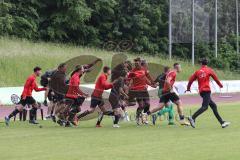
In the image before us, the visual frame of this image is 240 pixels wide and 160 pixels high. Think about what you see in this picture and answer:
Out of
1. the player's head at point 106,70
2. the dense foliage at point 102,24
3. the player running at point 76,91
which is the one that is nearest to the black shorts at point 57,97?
the player running at point 76,91

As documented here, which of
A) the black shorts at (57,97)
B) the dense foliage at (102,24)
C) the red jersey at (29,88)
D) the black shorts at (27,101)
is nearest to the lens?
the red jersey at (29,88)

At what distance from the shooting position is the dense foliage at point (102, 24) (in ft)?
186

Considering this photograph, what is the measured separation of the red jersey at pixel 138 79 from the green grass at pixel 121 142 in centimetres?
128

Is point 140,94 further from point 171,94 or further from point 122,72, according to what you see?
point 171,94

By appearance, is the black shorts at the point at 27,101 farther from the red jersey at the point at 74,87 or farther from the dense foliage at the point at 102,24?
the dense foliage at the point at 102,24

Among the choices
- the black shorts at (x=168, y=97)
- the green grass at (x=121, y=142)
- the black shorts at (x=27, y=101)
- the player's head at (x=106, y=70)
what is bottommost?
the green grass at (x=121, y=142)

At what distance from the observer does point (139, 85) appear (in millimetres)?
21891

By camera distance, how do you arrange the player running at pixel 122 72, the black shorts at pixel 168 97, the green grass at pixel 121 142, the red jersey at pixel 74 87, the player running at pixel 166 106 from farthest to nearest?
the player running at pixel 166 106
the player running at pixel 122 72
the black shorts at pixel 168 97
the red jersey at pixel 74 87
the green grass at pixel 121 142

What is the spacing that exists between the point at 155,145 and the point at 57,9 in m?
45.6

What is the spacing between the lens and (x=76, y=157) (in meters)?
13.5

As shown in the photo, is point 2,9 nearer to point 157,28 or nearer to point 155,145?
point 157,28

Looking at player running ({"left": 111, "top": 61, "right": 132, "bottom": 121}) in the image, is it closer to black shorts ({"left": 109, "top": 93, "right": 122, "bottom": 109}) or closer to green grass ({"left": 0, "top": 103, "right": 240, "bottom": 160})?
black shorts ({"left": 109, "top": 93, "right": 122, "bottom": 109})

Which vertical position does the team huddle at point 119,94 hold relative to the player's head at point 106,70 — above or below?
below

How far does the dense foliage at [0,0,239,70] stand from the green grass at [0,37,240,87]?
5092 millimetres
